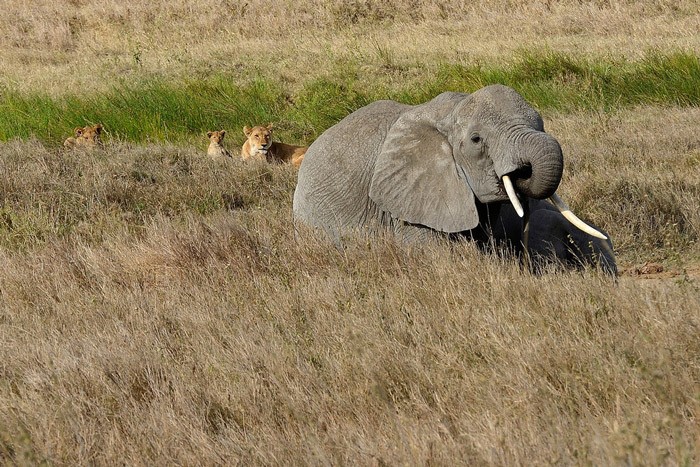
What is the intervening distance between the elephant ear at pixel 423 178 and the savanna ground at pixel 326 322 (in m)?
0.26

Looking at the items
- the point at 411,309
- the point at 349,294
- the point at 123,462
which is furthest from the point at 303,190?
the point at 123,462

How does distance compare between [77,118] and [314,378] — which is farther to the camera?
[77,118]

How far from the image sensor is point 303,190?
834cm

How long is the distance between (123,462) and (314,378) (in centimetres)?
102

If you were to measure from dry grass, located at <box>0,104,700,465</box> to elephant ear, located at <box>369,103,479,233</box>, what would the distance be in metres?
0.25

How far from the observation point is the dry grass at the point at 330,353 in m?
4.27

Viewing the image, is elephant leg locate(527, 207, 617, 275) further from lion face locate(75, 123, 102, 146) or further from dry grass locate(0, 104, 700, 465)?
lion face locate(75, 123, 102, 146)

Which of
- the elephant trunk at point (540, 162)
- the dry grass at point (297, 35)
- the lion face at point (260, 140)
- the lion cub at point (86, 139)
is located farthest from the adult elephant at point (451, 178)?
the dry grass at point (297, 35)

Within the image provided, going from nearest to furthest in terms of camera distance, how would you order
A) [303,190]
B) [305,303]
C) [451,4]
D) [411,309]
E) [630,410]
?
1. [630,410]
2. [411,309]
3. [305,303]
4. [303,190]
5. [451,4]

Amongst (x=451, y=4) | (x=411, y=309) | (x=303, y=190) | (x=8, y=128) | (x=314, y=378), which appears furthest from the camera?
(x=451, y=4)

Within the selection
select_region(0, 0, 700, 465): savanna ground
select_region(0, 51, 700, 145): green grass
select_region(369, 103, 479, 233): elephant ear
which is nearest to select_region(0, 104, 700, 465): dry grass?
select_region(0, 0, 700, 465): savanna ground

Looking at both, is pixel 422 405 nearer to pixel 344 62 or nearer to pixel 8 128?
pixel 8 128

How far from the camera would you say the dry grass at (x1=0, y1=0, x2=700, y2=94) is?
21.1 m

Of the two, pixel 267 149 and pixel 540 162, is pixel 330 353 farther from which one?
pixel 267 149
